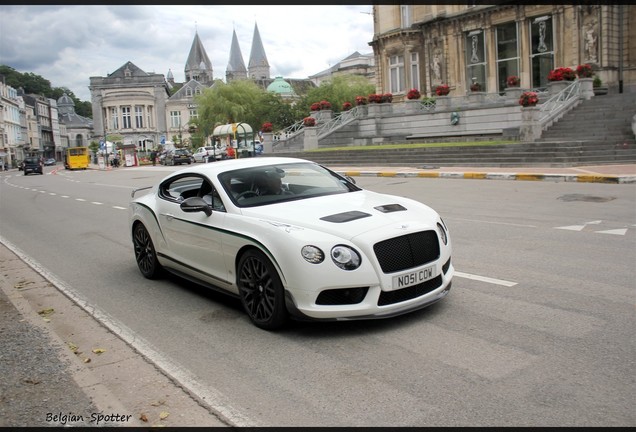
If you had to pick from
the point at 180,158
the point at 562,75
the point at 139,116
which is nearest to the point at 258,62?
the point at 139,116

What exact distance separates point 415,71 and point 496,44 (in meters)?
8.30

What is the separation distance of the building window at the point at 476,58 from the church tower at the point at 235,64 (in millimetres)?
121962

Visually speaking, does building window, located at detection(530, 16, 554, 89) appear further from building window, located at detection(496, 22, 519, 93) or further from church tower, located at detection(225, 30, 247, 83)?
church tower, located at detection(225, 30, 247, 83)

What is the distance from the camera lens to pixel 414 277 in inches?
210

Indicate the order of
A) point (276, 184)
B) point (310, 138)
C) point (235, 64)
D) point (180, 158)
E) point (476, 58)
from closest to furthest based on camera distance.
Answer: point (276, 184), point (310, 138), point (476, 58), point (180, 158), point (235, 64)

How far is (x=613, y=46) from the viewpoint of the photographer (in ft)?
111

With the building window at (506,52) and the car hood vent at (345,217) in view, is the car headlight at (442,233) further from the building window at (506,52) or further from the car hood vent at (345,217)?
the building window at (506,52)

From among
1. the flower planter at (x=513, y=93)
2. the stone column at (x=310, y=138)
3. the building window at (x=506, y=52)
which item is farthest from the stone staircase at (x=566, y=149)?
the building window at (x=506, y=52)

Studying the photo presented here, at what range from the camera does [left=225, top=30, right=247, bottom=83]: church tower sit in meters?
160

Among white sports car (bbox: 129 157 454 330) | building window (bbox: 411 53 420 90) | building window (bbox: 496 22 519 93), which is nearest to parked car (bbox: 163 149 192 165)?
building window (bbox: 411 53 420 90)

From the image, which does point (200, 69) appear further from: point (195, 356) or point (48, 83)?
point (195, 356)

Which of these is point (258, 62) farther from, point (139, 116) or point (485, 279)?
point (485, 279)

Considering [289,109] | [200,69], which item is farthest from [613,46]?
[200,69]

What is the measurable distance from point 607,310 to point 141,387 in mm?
4021
